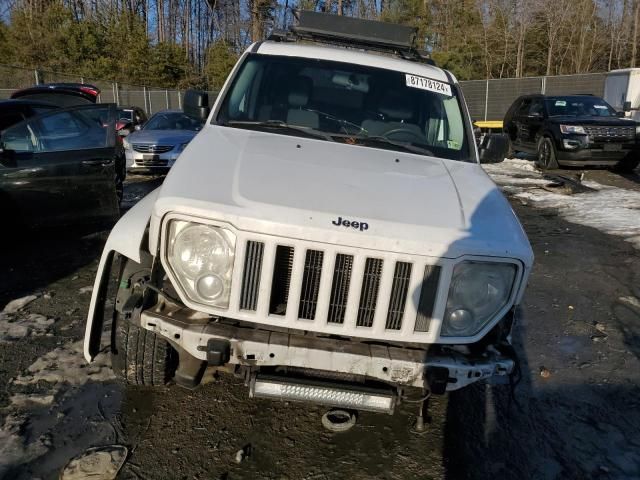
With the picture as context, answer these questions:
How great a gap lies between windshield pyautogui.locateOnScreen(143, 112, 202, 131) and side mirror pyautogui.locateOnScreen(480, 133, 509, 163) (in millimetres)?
8860

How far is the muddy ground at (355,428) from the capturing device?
2738mm

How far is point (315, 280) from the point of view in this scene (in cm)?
236

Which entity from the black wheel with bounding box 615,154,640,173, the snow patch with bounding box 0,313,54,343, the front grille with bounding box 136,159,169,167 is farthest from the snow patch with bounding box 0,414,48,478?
the black wheel with bounding box 615,154,640,173

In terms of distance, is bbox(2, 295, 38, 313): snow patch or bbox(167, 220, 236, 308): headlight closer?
bbox(167, 220, 236, 308): headlight

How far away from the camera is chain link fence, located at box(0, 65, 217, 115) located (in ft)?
74.0

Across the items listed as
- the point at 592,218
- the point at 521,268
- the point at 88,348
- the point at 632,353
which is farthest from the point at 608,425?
the point at 592,218

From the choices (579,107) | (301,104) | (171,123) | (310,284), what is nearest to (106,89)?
(171,123)

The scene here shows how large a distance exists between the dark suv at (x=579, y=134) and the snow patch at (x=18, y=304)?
1108 centimetres

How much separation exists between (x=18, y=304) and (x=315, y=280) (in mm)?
3340

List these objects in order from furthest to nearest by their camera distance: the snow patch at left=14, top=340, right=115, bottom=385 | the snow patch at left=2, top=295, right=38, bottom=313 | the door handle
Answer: the door handle
the snow patch at left=2, top=295, right=38, bottom=313
the snow patch at left=14, top=340, right=115, bottom=385

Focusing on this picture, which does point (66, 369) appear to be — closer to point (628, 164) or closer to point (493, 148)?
point (493, 148)

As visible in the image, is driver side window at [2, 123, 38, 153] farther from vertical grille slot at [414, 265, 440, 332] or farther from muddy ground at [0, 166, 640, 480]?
vertical grille slot at [414, 265, 440, 332]

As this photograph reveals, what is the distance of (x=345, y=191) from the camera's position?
8.57 feet

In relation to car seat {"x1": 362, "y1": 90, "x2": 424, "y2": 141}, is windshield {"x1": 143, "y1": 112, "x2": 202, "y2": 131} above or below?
below
